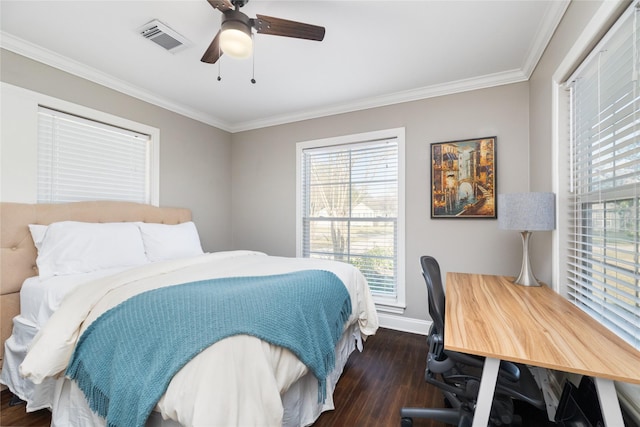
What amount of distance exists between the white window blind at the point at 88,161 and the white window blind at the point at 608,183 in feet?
12.1

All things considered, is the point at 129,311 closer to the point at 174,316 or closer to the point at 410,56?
the point at 174,316

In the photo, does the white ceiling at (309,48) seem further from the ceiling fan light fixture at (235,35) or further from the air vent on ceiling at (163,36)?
the ceiling fan light fixture at (235,35)

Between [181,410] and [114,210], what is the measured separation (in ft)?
7.64

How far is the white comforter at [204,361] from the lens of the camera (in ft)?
3.15

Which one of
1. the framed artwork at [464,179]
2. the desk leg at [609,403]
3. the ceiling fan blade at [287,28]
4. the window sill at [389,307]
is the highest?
the ceiling fan blade at [287,28]

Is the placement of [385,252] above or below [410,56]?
below

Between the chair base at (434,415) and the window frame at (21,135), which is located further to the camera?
the window frame at (21,135)

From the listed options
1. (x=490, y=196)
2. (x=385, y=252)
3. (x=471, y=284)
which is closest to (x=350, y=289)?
(x=471, y=284)

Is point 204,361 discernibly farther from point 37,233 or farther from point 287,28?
point 37,233

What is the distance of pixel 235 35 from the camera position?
4.97 ft

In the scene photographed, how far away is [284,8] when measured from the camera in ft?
5.94

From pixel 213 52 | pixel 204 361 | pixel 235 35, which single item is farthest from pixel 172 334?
pixel 213 52

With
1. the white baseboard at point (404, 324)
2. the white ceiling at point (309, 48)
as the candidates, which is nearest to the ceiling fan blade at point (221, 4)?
the white ceiling at point (309, 48)

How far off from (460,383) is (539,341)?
593 mm
